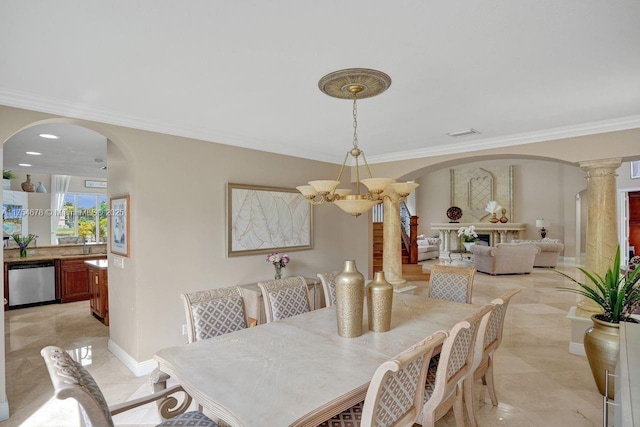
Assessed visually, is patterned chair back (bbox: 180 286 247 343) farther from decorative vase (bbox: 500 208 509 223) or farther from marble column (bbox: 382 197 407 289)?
decorative vase (bbox: 500 208 509 223)

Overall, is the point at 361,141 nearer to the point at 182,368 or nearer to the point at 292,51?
the point at 292,51

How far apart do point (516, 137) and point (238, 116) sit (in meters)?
3.05

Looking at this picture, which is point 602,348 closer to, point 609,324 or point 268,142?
point 609,324

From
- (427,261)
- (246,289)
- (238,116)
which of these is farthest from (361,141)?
(427,261)

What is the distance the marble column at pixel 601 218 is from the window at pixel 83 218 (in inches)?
354

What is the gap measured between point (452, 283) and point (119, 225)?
11.2 feet

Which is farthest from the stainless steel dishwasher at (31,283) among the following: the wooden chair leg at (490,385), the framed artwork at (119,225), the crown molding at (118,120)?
the wooden chair leg at (490,385)

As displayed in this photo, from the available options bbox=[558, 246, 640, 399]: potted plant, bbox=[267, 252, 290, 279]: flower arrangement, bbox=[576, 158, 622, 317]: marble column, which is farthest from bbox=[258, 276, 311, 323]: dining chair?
bbox=[576, 158, 622, 317]: marble column

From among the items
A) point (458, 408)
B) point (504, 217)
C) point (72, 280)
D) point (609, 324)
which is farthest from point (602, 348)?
point (504, 217)

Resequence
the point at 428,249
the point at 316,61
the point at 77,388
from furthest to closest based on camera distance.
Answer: the point at 428,249
the point at 316,61
the point at 77,388

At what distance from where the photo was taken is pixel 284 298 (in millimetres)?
2850

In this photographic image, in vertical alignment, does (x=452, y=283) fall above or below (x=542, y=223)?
below

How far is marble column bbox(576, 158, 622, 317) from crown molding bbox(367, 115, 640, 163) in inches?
13.2

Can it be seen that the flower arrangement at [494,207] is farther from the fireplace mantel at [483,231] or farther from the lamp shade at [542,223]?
the lamp shade at [542,223]
